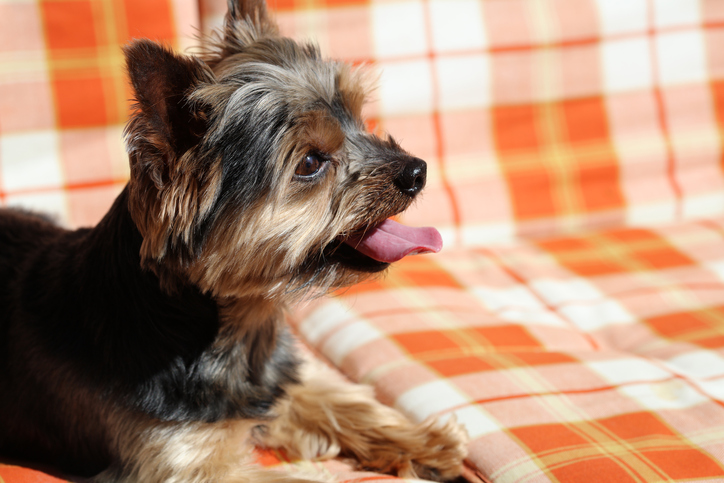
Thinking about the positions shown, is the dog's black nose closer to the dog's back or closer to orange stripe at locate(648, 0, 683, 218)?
the dog's back

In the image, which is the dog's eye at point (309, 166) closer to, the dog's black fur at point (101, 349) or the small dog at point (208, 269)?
the small dog at point (208, 269)

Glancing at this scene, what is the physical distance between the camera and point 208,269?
1.36m

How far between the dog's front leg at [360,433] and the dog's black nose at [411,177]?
0.58 metres

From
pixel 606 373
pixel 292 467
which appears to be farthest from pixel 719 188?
pixel 292 467

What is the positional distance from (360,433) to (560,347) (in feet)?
2.53

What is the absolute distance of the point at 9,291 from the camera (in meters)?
1.62

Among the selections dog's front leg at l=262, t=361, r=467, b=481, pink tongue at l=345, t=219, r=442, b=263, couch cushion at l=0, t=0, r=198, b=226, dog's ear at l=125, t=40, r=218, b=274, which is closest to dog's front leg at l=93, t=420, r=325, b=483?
dog's front leg at l=262, t=361, r=467, b=481

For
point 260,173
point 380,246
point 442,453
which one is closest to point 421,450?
point 442,453

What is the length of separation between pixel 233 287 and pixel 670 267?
184cm

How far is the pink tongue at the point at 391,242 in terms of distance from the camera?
149cm

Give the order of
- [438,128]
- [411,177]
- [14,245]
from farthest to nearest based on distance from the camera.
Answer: [438,128]
[14,245]
[411,177]

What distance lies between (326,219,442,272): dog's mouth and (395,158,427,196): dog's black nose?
0.10m

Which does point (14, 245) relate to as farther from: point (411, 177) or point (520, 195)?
point (520, 195)

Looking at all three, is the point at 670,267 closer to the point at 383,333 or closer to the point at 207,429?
the point at 383,333
